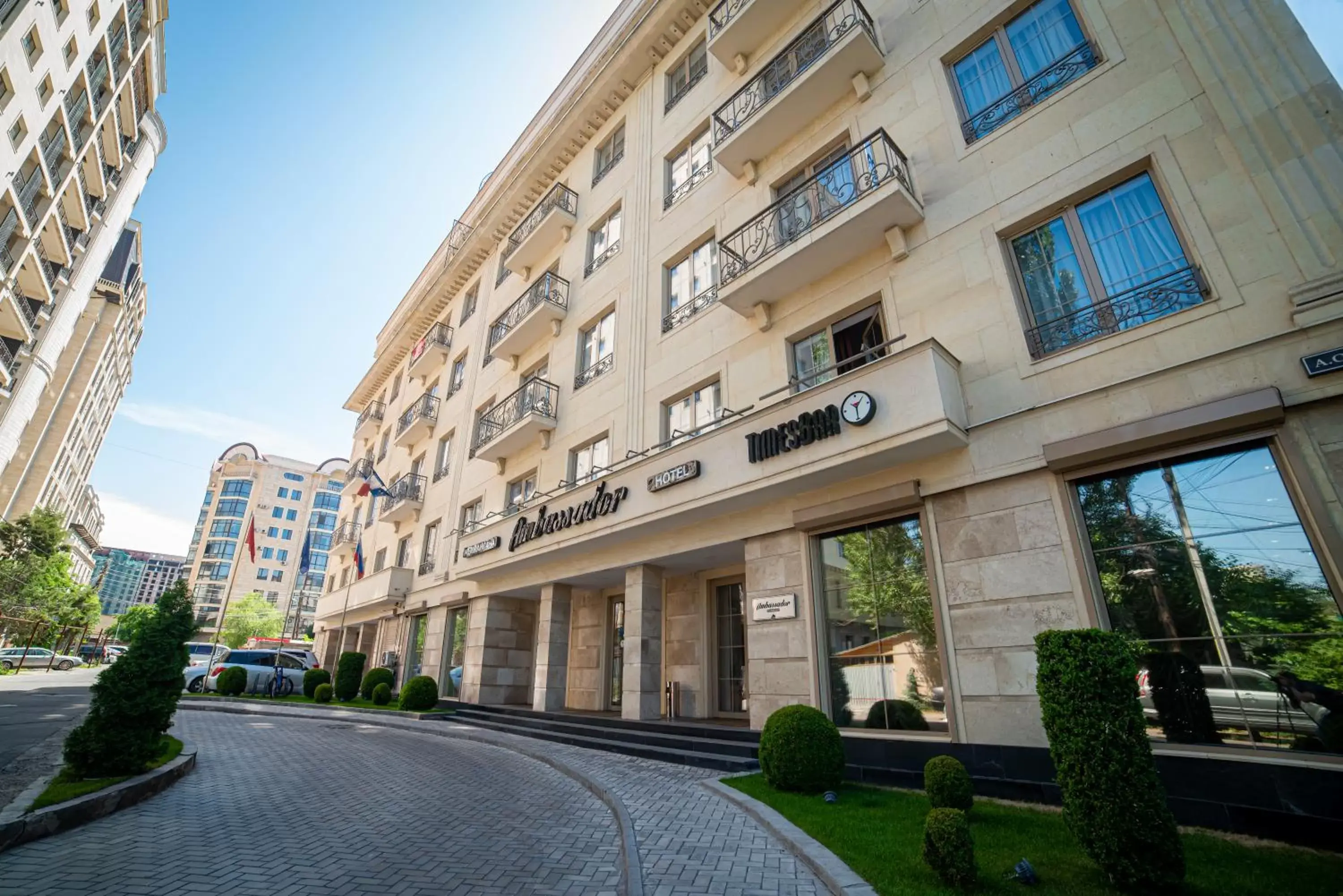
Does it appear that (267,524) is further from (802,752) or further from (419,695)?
(802,752)

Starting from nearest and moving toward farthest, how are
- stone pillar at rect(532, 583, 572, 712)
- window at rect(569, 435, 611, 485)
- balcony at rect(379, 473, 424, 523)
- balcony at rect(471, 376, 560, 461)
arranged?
stone pillar at rect(532, 583, 572, 712) → window at rect(569, 435, 611, 485) → balcony at rect(471, 376, 560, 461) → balcony at rect(379, 473, 424, 523)

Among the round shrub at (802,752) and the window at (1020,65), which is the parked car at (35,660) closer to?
the round shrub at (802,752)

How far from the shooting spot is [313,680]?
23266 mm

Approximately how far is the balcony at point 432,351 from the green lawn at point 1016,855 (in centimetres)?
2520

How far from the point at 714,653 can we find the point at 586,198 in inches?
602

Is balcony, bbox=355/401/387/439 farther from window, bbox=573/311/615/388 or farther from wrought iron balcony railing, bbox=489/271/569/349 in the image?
window, bbox=573/311/615/388

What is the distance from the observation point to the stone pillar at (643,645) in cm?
1262

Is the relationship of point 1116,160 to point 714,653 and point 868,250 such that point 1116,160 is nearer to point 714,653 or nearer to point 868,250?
point 868,250

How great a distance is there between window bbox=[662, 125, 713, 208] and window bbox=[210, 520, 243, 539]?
3758 inches

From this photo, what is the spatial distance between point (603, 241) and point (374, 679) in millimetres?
17533

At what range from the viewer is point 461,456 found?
22938mm

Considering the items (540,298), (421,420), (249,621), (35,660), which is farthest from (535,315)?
(249,621)

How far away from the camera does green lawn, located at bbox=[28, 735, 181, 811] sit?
580 cm

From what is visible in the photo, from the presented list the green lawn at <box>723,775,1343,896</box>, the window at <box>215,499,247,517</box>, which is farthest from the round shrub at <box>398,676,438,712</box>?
the window at <box>215,499,247,517</box>
